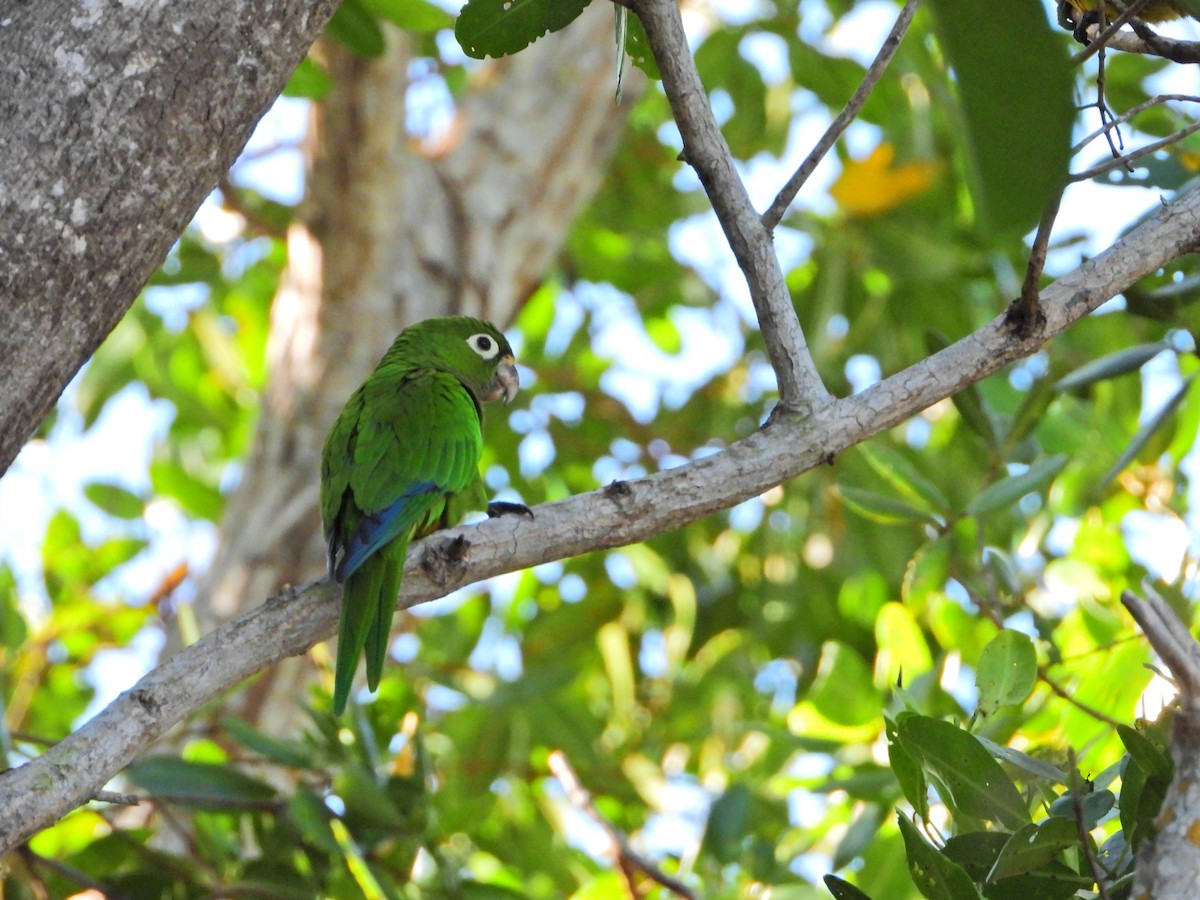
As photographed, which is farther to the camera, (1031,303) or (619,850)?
(619,850)

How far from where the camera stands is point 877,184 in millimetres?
4812

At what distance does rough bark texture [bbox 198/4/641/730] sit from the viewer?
3.62m

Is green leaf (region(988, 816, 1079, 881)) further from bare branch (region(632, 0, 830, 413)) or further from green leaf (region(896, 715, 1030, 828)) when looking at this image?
bare branch (region(632, 0, 830, 413))

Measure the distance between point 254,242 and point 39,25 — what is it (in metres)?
4.40

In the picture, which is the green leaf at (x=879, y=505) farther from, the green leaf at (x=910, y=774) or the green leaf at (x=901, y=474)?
the green leaf at (x=910, y=774)

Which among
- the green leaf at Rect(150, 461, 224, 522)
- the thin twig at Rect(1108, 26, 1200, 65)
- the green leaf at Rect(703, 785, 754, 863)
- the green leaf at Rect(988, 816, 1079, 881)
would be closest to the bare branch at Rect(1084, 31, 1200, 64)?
the thin twig at Rect(1108, 26, 1200, 65)

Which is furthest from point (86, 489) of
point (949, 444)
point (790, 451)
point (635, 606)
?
point (790, 451)

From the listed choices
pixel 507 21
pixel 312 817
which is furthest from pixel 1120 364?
pixel 312 817

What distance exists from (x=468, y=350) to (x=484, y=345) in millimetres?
55

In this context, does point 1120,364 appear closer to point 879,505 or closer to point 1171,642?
point 879,505

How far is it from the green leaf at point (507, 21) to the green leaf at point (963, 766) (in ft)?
3.95

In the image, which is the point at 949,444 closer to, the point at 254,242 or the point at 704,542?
the point at 704,542

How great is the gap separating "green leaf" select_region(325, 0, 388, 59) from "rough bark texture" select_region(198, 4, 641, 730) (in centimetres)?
122

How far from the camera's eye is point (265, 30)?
63.1 inches
